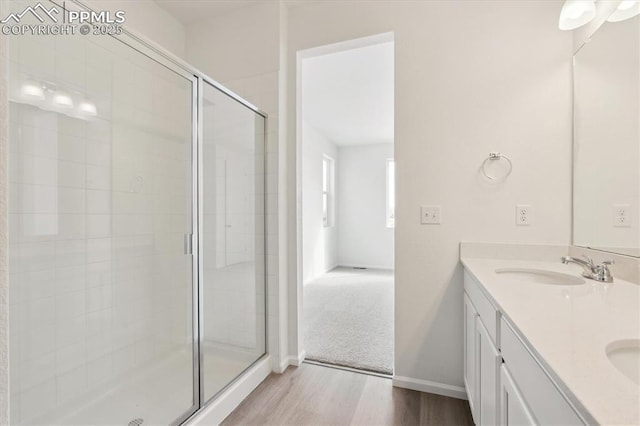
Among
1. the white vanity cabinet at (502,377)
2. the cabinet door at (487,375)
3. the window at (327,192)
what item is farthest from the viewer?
the window at (327,192)

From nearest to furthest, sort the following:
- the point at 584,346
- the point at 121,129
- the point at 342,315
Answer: the point at 584,346
the point at 121,129
the point at 342,315

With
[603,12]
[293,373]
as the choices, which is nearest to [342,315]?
[293,373]

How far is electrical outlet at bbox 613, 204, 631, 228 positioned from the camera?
131 centimetres

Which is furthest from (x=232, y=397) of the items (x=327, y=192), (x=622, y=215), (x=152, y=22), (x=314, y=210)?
(x=327, y=192)

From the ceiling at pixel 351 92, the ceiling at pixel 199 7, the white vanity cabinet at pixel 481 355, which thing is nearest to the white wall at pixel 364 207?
the ceiling at pixel 351 92

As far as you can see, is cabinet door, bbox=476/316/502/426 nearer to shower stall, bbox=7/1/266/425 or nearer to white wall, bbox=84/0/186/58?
shower stall, bbox=7/1/266/425

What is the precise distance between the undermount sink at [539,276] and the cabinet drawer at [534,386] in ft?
2.22

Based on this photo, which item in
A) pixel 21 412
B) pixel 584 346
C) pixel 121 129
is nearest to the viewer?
pixel 584 346

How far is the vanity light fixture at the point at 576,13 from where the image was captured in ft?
4.88

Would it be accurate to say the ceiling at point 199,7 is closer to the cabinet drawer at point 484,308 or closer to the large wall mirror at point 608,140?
the large wall mirror at point 608,140

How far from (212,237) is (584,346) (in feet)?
6.18

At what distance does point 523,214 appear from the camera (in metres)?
1.78

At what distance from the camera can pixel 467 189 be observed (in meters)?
1.87

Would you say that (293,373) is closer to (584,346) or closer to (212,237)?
(212,237)
